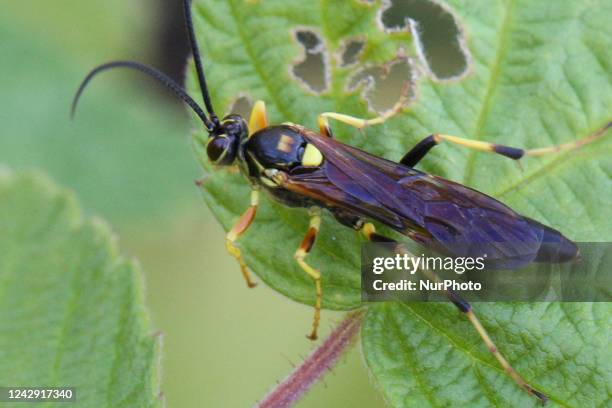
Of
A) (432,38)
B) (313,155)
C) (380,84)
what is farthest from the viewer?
(432,38)

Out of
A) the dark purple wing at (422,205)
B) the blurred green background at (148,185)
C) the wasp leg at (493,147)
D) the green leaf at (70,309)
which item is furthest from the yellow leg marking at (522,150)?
the blurred green background at (148,185)

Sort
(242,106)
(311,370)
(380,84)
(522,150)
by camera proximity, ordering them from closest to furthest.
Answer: (311,370)
(522,150)
(380,84)
(242,106)

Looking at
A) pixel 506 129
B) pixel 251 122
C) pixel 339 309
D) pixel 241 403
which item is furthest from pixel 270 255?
pixel 241 403

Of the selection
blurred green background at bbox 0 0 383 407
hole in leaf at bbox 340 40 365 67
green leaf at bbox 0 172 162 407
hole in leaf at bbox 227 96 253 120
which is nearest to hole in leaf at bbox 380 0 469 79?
hole in leaf at bbox 340 40 365 67

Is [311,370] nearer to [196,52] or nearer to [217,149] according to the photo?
[217,149]

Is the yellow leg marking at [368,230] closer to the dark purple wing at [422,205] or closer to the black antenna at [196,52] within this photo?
the dark purple wing at [422,205]

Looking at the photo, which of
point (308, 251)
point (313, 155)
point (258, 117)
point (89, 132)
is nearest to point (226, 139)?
point (258, 117)
